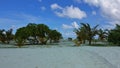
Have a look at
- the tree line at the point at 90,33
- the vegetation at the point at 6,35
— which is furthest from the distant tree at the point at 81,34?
the vegetation at the point at 6,35

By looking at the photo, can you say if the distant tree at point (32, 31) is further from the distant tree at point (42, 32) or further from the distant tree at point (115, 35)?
the distant tree at point (115, 35)

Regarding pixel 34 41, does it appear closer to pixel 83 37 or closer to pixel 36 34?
pixel 36 34

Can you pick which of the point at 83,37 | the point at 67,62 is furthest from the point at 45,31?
the point at 67,62

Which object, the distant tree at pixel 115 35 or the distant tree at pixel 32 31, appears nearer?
the distant tree at pixel 115 35

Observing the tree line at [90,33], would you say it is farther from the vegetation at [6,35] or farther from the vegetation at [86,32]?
the vegetation at [6,35]

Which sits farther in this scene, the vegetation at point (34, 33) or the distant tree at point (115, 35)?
the vegetation at point (34, 33)

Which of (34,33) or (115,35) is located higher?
(34,33)

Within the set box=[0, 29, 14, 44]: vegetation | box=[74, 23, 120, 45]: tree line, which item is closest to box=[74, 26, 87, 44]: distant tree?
box=[74, 23, 120, 45]: tree line

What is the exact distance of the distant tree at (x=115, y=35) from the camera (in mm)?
45653

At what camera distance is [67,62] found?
1475 centimetres

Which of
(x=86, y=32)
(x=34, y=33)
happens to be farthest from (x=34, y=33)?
(x=86, y=32)

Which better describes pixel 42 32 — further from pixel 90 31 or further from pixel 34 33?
pixel 90 31

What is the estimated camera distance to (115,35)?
45.7 meters

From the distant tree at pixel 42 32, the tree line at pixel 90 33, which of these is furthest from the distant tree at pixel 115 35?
the distant tree at pixel 42 32
